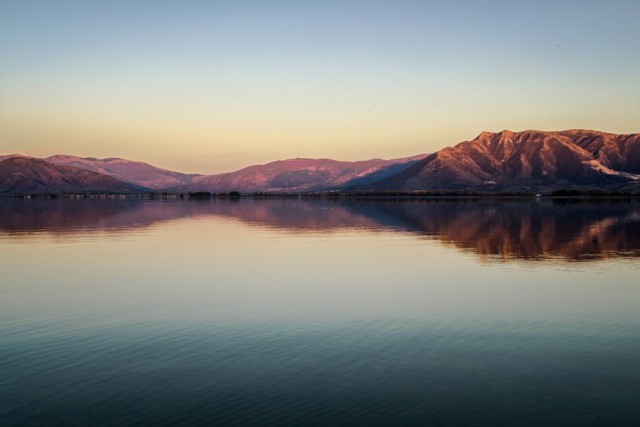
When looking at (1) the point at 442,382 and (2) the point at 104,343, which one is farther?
(2) the point at 104,343

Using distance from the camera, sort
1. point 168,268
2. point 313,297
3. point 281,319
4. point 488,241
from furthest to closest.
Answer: point 488,241
point 168,268
point 313,297
point 281,319

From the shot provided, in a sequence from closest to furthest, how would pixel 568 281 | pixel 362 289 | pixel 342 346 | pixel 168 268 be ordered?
pixel 342 346
pixel 362 289
pixel 568 281
pixel 168 268

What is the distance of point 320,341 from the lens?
20125 millimetres

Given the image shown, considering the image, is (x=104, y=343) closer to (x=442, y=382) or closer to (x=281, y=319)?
(x=281, y=319)

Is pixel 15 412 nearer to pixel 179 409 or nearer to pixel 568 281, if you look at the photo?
pixel 179 409

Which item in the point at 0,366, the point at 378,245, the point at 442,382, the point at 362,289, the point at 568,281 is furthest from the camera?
the point at 378,245

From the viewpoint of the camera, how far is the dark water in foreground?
1406cm

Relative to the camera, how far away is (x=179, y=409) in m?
13.9

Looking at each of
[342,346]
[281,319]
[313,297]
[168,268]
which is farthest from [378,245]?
[342,346]

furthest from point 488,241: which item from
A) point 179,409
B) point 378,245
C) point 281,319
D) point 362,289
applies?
point 179,409

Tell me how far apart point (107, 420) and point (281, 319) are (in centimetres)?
1097

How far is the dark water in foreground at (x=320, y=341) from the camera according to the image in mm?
14062

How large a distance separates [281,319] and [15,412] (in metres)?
11.5

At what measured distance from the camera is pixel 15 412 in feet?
44.8
